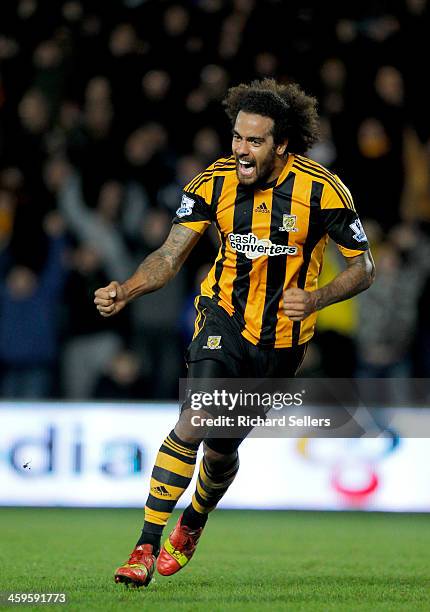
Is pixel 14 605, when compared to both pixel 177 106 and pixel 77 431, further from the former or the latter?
pixel 177 106

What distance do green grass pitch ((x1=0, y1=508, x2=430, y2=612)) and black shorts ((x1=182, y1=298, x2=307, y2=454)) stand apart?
0.79 m

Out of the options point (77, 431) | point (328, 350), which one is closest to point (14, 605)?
point (77, 431)

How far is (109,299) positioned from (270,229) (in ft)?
3.32

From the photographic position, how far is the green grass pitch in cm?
526

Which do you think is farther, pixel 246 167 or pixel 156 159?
pixel 156 159

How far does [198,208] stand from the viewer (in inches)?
231

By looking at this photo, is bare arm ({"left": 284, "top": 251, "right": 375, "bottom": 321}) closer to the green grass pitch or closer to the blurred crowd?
the green grass pitch

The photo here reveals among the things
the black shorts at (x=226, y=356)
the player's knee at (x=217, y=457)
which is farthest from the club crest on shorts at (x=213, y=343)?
the player's knee at (x=217, y=457)

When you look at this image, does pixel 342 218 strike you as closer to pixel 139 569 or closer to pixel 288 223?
pixel 288 223

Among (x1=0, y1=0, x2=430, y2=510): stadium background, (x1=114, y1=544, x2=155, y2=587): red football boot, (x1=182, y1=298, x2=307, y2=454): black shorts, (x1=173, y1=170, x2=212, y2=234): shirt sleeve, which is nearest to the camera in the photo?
(x1=114, y1=544, x2=155, y2=587): red football boot

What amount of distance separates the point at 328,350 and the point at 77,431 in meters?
2.21

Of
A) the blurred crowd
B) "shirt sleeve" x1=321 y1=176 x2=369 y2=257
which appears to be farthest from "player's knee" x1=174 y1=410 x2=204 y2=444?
the blurred crowd

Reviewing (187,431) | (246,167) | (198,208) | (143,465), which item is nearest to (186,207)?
(198,208)

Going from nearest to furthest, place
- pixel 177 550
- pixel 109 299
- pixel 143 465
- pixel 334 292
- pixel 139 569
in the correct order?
pixel 109 299, pixel 139 569, pixel 334 292, pixel 177 550, pixel 143 465
